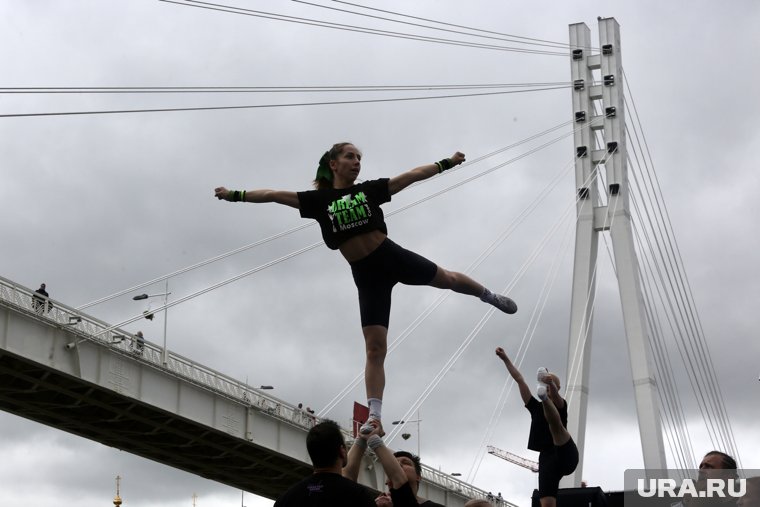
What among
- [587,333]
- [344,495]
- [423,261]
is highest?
[587,333]

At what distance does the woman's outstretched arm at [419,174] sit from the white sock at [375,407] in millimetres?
1375

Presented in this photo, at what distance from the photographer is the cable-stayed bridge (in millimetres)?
28938

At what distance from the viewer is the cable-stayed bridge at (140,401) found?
94.9 ft

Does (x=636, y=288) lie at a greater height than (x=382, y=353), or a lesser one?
greater

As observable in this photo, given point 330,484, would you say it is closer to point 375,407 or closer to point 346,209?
point 375,407

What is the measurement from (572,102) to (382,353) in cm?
2123

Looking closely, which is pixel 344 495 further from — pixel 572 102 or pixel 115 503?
pixel 115 503

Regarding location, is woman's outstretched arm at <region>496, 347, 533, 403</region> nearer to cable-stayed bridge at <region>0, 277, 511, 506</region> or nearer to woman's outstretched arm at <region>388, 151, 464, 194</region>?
woman's outstretched arm at <region>388, 151, 464, 194</region>

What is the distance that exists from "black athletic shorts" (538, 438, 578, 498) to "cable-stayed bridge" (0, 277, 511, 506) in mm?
20787

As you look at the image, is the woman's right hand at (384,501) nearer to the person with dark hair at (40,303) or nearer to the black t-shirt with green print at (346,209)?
the black t-shirt with green print at (346,209)

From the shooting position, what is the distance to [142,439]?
3422 centimetres

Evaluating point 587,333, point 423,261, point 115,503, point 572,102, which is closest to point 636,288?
Answer: point 587,333

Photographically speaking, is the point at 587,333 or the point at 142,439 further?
the point at 142,439

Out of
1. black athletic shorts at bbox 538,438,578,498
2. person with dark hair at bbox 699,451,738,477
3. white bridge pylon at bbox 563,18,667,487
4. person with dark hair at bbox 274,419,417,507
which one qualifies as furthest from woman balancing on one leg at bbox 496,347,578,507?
white bridge pylon at bbox 563,18,667,487
